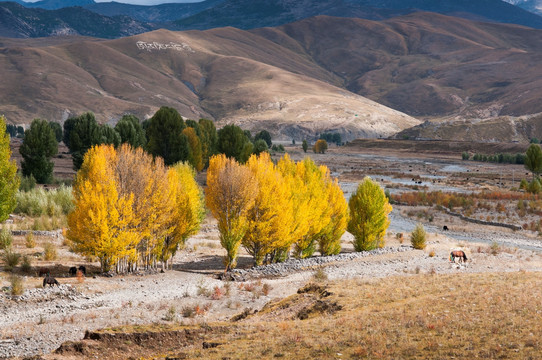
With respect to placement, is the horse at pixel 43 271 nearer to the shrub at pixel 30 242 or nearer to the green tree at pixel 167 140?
the shrub at pixel 30 242

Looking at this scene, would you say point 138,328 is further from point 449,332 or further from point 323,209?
point 323,209

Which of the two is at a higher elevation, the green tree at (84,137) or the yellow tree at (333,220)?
the green tree at (84,137)

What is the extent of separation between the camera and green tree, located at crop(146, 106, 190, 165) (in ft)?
267

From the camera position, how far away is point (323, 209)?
38125 millimetres

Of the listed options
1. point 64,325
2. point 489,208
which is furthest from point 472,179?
point 64,325

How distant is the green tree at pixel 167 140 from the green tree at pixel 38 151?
56.7ft

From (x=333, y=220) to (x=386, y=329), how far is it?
79.3ft

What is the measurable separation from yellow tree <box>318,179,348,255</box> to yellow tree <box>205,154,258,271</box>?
8.82 m

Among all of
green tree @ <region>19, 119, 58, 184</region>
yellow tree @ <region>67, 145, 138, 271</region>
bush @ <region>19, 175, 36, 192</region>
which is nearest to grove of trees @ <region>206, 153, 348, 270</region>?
yellow tree @ <region>67, 145, 138, 271</region>

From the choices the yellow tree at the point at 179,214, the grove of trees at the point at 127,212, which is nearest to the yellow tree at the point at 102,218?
the grove of trees at the point at 127,212

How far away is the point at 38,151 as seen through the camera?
220ft

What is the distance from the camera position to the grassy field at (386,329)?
46.6 ft

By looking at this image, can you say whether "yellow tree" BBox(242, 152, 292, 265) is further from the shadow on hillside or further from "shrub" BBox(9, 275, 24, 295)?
"shrub" BBox(9, 275, 24, 295)

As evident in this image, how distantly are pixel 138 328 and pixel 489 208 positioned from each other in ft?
208
